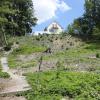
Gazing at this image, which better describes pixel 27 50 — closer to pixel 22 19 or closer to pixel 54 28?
pixel 22 19

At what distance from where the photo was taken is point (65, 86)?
24.0 metres

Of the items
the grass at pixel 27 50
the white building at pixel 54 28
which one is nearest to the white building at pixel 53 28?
the white building at pixel 54 28

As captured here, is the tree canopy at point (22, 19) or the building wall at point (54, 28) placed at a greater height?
the tree canopy at point (22, 19)

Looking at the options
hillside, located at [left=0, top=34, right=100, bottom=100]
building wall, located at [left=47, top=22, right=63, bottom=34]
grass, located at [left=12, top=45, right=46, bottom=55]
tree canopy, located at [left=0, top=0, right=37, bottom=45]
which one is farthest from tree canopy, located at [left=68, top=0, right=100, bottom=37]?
building wall, located at [left=47, top=22, right=63, bottom=34]

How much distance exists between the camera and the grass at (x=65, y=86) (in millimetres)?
22750

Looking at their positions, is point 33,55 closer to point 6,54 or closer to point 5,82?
point 6,54

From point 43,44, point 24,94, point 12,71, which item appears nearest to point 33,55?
point 43,44

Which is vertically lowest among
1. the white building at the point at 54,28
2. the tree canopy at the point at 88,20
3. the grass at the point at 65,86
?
the grass at the point at 65,86

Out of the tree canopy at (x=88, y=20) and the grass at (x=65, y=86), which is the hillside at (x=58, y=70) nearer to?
the grass at (x=65, y=86)

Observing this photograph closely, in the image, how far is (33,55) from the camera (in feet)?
143

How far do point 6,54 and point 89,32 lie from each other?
21.2 meters

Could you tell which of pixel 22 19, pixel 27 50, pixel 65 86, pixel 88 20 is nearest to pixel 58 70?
pixel 65 86

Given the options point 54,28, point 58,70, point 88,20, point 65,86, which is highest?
point 88,20

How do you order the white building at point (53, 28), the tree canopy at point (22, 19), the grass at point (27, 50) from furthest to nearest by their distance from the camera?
the white building at point (53, 28) → the tree canopy at point (22, 19) → the grass at point (27, 50)
